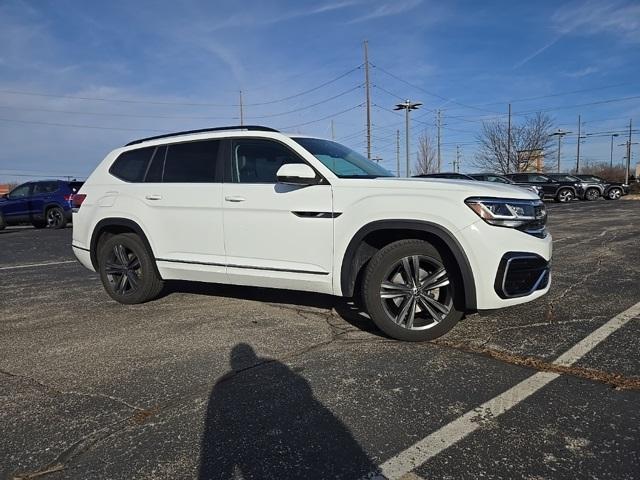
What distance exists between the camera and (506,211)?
370 cm

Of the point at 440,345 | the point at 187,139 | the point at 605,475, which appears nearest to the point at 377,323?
the point at 440,345

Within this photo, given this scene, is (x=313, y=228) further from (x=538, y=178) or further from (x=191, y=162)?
(x=538, y=178)

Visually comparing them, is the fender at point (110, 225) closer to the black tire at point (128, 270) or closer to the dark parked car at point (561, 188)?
the black tire at point (128, 270)

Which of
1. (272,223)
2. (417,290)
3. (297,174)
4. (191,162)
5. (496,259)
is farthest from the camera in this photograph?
(191,162)

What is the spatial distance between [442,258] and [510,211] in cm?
61

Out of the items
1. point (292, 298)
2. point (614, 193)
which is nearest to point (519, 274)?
point (292, 298)

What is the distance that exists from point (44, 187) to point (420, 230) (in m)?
18.1

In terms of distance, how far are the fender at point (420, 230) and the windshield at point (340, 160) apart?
610mm

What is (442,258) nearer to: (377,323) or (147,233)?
(377,323)

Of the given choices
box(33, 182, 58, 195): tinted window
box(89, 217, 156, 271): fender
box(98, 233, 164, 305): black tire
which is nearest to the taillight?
box(89, 217, 156, 271): fender

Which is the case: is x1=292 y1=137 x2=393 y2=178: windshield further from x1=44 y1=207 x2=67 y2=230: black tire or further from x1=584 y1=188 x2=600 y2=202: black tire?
x1=584 y1=188 x2=600 y2=202: black tire

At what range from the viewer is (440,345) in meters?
3.94

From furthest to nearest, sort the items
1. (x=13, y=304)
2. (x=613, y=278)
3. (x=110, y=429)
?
(x=613, y=278), (x=13, y=304), (x=110, y=429)

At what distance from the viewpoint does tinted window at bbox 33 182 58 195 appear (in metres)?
18.1
